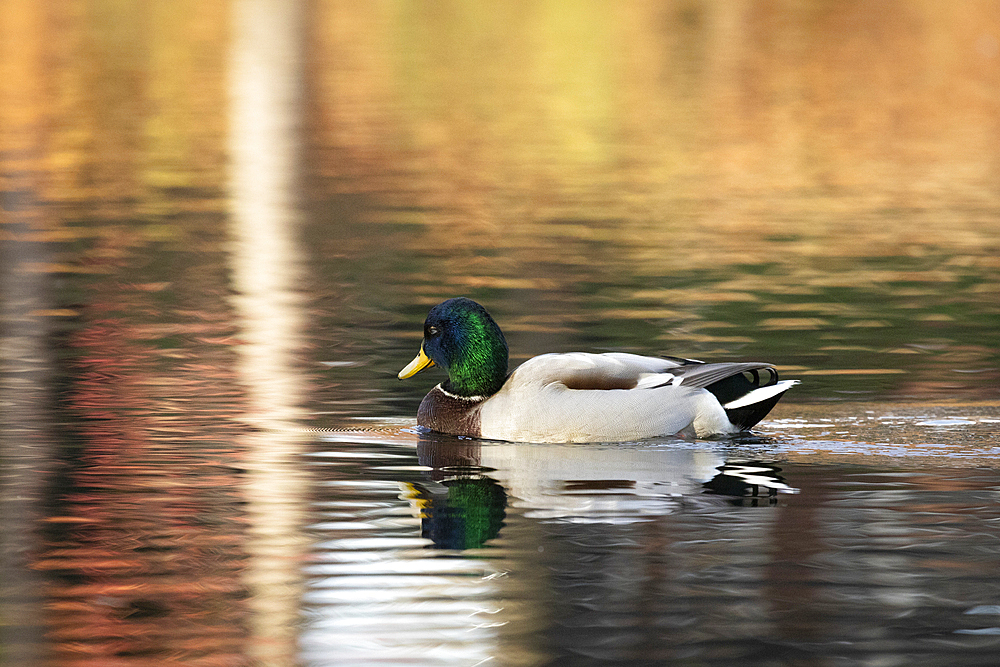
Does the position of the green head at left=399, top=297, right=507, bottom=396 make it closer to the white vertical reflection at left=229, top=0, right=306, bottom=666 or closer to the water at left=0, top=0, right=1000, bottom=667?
the water at left=0, top=0, right=1000, bottom=667

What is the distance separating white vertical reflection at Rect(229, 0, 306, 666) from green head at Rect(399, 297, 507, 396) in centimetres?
100

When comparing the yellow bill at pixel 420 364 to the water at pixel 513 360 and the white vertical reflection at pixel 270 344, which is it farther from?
the white vertical reflection at pixel 270 344

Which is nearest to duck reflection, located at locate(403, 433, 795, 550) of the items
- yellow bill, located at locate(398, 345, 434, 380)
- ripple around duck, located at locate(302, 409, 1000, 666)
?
ripple around duck, located at locate(302, 409, 1000, 666)

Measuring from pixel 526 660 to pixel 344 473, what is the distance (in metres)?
3.36

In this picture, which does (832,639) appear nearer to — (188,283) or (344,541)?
(344,541)

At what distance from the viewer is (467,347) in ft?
36.3

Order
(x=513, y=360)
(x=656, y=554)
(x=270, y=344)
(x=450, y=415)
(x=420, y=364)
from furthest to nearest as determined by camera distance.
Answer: (x=270, y=344) < (x=513, y=360) < (x=420, y=364) < (x=450, y=415) < (x=656, y=554)

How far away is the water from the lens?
23.8 ft

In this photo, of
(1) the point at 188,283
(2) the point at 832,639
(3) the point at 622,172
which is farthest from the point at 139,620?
(3) the point at 622,172

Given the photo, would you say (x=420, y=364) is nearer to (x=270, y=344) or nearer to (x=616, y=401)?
(x=616, y=401)

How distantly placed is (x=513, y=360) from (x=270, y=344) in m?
2.12

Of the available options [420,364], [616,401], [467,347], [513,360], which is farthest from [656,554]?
[513,360]

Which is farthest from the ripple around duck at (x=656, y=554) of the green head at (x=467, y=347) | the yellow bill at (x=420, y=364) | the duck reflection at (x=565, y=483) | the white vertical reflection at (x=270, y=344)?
the yellow bill at (x=420, y=364)

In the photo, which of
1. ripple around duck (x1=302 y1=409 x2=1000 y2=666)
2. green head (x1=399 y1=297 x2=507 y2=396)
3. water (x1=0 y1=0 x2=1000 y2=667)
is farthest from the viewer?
green head (x1=399 y1=297 x2=507 y2=396)
